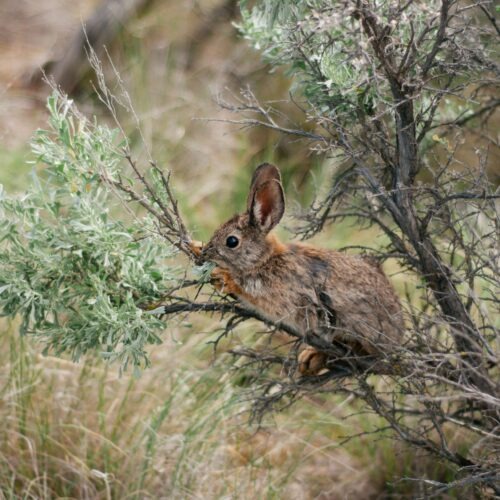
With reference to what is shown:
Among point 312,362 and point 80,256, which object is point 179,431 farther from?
point 80,256

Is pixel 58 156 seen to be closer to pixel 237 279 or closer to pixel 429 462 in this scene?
pixel 237 279

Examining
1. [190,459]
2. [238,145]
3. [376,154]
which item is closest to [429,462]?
[190,459]

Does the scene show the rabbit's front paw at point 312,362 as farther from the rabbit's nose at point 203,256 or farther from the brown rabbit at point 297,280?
the rabbit's nose at point 203,256

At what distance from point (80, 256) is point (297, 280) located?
90 centimetres

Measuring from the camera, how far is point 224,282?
10.4ft

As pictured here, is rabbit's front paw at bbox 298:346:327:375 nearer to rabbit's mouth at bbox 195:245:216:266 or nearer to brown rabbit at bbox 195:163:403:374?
brown rabbit at bbox 195:163:403:374

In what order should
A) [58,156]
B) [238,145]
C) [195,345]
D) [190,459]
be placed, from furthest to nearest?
1. [238,145]
2. [195,345]
3. [190,459]
4. [58,156]

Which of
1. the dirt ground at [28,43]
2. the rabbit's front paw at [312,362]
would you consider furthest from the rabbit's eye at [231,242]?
the dirt ground at [28,43]

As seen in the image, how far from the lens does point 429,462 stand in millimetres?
4426

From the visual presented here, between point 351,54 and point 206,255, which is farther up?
point 351,54

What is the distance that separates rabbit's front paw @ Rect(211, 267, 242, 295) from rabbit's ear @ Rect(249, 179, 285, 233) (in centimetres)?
24

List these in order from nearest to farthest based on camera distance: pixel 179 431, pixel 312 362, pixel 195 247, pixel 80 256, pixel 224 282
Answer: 1. pixel 80 256
2. pixel 195 247
3. pixel 224 282
4. pixel 312 362
5. pixel 179 431

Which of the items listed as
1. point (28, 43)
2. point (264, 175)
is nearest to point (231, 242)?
point (264, 175)

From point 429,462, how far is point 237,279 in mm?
1726
